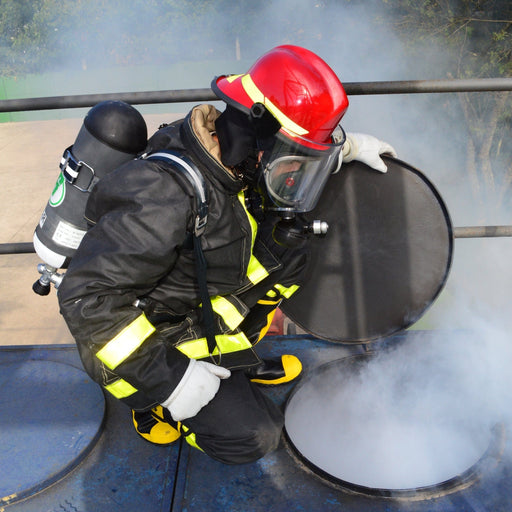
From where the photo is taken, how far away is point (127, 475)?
A: 1723 millimetres

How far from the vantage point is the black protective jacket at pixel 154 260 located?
1.45 m

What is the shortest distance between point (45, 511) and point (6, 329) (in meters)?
5.86

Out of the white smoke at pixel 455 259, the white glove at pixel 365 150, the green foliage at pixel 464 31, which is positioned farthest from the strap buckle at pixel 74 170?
the green foliage at pixel 464 31

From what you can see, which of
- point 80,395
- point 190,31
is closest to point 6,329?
point 80,395

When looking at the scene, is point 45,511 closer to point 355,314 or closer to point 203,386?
point 203,386

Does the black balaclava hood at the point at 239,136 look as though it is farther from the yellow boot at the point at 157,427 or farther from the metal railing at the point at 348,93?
the yellow boot at the point at 157,427

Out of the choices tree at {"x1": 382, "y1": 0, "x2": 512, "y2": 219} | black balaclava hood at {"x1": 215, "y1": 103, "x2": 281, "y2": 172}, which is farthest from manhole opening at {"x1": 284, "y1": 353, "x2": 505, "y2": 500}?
tree at {"x1": 382, "y1": 0, "x2": 512, "y2": 219}

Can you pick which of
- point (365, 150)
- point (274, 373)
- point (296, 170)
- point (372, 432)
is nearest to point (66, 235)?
point (296, 170)

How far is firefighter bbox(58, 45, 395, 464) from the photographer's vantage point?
146cm

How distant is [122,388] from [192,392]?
234 millimetres

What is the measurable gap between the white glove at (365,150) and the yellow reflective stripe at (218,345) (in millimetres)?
754

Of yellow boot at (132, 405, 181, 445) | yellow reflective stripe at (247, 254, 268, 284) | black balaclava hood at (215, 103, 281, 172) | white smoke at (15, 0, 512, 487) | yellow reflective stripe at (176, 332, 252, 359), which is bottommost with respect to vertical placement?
white smoke at (15, 0, 512, 487)

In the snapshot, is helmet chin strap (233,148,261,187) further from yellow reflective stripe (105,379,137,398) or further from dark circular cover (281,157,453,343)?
yellow reflective stripe (105,379,137,398)

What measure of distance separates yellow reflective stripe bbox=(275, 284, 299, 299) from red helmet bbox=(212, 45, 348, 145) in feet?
2.04
